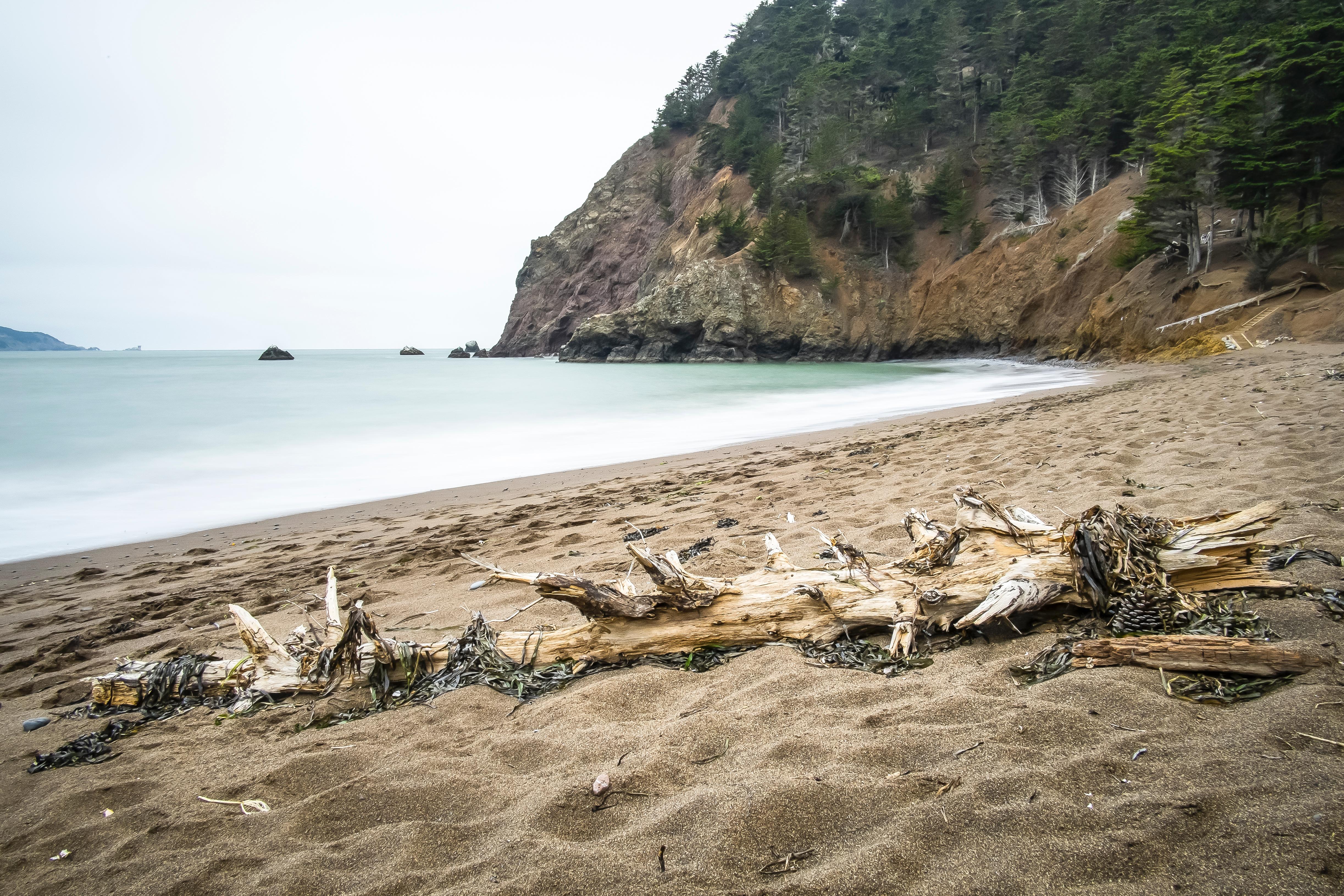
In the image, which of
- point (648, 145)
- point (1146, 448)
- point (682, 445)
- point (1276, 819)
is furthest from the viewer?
point (648, 145)

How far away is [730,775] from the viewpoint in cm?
175

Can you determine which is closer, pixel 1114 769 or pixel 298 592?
pixel 1114 769

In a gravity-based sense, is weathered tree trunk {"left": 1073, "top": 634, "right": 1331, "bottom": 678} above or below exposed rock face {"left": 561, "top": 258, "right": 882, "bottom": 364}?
below

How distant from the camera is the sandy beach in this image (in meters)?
1.33

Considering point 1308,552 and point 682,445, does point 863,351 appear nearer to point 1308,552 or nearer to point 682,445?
point 682,445

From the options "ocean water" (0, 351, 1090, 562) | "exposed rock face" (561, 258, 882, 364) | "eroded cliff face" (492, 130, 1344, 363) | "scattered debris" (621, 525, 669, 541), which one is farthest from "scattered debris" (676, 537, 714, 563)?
"exposed rock face" (561, 258, 882, 364)

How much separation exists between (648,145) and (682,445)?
50.7 meters

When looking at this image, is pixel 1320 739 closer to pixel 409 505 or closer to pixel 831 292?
pixel 409 505

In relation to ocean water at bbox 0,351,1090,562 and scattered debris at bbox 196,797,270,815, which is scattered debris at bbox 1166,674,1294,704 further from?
ocean water at bbox 0,351,1090,562

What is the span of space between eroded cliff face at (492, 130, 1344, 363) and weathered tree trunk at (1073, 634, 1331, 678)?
1452cm

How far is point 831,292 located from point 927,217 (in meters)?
7.33

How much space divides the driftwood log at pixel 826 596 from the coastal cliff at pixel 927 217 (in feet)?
45.3

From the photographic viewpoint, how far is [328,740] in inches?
89.8

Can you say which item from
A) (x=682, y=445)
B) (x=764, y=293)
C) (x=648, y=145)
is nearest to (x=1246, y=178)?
(x=682, y=445)
